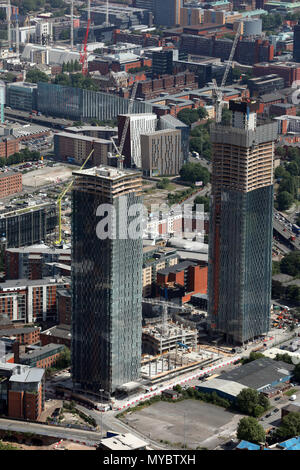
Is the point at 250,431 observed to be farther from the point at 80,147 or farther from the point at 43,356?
the point at 80,147

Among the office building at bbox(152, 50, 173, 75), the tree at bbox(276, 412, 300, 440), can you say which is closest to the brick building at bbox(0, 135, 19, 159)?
the office building at bbox(152, 50, 173, 75)

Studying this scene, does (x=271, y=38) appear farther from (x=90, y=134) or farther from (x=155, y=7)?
(x=90, y=134)

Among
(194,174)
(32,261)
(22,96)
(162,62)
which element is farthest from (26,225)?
(162,62)

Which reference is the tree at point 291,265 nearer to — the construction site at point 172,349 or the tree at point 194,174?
the construction site at point 172,349

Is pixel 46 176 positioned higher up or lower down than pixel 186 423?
higher up

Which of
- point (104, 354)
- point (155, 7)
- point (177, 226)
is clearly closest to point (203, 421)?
point (104, 354)

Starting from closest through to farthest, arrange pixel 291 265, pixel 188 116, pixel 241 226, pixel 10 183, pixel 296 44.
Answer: pixel 241 226, pixel 291 265, pixel 10 183, pixel 188 116, pixel 296 44
